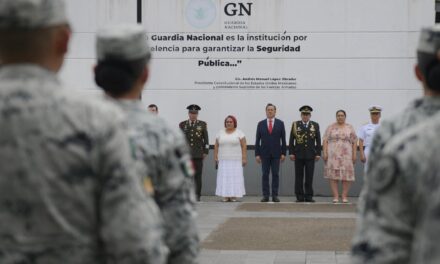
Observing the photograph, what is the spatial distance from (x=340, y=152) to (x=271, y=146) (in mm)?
1272

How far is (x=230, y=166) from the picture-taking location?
20.1 meters

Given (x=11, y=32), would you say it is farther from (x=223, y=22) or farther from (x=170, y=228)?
(x=223, y=22)

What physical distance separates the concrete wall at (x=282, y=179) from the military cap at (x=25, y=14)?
18.9 meters

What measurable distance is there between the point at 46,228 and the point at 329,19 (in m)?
19.8

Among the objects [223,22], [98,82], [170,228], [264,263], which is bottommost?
[264,263]

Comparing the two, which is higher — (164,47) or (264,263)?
(164,47)

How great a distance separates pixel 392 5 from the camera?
73.1 ft

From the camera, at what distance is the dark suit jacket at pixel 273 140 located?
19922 mm

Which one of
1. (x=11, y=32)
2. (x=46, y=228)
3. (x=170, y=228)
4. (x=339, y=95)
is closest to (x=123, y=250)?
(x=46, y=228)

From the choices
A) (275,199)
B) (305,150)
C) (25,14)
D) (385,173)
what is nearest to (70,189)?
(25,14)

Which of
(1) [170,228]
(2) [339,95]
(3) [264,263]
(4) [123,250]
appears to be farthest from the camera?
(2) [339,95]

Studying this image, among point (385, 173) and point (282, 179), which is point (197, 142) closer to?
point (282, 179)

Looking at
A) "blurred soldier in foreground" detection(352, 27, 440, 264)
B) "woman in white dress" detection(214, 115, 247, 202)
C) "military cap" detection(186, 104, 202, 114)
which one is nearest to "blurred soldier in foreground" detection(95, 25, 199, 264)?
"blurred soldier in foreground" detection(352, 27, 440, 264)

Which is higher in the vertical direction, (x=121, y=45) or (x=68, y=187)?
(x=121, y=45)
